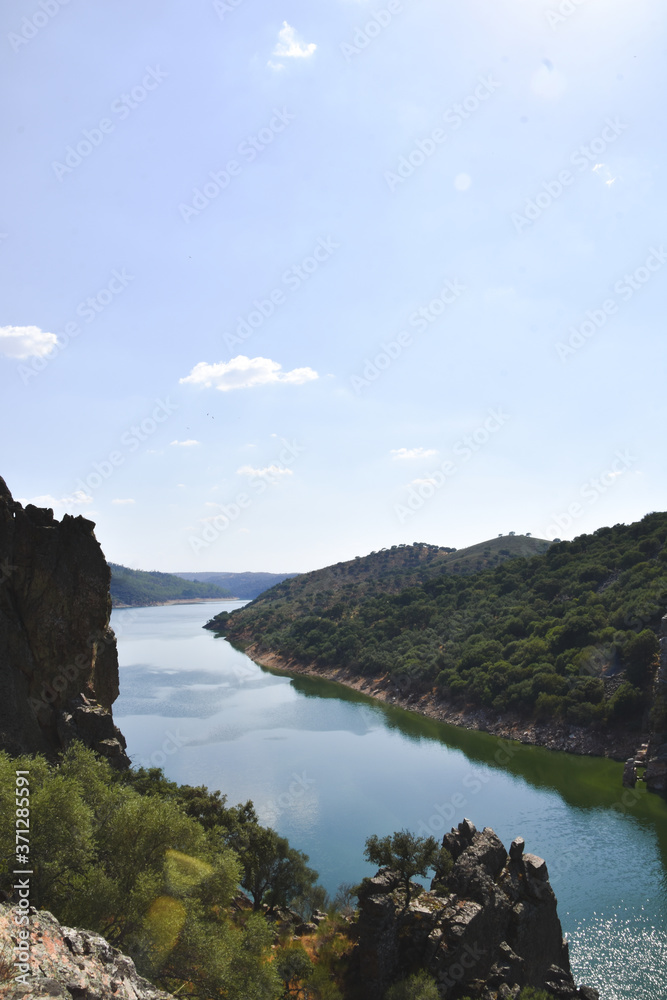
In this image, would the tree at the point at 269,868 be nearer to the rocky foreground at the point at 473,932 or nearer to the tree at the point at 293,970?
the rocky foreground at the point at 473,932

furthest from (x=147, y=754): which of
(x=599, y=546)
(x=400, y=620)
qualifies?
(x=599, y=546)

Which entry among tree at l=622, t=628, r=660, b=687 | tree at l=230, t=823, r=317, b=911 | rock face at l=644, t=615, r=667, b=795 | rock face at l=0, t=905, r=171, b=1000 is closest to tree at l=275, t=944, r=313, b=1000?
tree at l=230, t=823, r=317, b=911

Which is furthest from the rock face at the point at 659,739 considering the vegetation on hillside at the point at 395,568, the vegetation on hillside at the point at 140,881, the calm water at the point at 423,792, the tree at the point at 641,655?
the vegetation on hillside at the point at 395,568

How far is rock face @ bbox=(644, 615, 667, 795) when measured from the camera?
41.3 m

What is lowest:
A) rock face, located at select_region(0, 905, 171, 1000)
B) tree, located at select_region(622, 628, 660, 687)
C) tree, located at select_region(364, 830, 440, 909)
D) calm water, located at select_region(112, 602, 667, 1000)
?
calm water, located at select_region(112, 602, 667, 1000)

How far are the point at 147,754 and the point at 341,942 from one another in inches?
1325

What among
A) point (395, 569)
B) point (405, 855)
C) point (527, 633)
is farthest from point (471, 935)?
point (395, 569)

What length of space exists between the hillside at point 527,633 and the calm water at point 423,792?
6.34 metres

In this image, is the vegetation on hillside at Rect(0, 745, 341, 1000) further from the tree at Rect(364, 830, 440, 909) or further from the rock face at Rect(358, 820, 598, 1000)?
the tree at Rect(364, 830, 440, 909)

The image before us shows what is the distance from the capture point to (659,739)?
44.1m

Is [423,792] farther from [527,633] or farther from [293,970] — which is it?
[527,633]

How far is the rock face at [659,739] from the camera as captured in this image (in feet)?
136

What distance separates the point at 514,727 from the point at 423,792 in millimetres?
18179

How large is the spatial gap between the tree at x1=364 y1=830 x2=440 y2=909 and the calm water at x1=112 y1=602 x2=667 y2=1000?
789 cm
